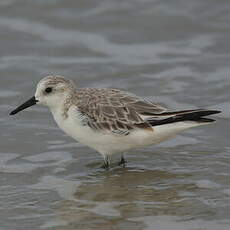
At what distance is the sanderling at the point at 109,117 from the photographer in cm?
960

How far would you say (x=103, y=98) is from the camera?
33.7 feet

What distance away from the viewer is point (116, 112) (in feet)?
33.0

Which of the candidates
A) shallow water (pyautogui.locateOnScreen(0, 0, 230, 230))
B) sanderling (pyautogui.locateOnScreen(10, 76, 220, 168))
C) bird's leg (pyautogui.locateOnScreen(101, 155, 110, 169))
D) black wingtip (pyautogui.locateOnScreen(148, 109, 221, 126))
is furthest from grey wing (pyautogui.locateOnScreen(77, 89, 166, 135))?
shallow water (pyautogui.locateOnScreen(0, 0, 230, 230))

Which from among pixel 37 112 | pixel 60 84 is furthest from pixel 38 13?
pixel 60 84

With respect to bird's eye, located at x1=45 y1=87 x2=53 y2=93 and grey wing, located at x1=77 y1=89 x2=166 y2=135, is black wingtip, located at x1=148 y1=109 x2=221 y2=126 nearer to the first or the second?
grey wing, located at x1=77 y1=89 x2=166 y2=135

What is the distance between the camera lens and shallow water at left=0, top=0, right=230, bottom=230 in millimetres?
8539

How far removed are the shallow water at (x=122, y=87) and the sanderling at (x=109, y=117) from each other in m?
0.45

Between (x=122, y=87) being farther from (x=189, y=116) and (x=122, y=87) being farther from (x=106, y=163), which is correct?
(x=189, y=116)

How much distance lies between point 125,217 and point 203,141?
3.19 m

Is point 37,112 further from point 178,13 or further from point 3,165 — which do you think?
point 178,13

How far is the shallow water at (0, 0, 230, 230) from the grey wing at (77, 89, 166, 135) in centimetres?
64

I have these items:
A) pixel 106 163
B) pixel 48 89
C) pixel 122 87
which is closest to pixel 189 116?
pixel 106 163

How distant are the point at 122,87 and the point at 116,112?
3429 mm

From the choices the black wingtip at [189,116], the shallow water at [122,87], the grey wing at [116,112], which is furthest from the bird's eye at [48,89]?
the black wingtip at [189,116]
